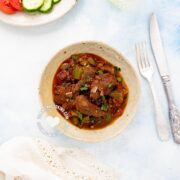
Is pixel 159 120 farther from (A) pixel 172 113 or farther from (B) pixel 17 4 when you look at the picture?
(B) pixel 17 4

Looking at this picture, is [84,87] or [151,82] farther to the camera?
[151,82]

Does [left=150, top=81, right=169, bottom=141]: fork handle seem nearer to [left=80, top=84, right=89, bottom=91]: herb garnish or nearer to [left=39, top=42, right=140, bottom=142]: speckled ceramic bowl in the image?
[left=39, top=42, right=140, bottom=142]: speckled ceramic bowl

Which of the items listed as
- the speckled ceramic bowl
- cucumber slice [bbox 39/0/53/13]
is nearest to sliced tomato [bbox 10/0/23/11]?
cucumber slice [bbox 39/0/53/13]

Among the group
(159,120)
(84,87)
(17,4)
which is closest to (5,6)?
(17,4)

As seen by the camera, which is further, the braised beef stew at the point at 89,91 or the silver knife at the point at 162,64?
the silver knife at the point at 162,64

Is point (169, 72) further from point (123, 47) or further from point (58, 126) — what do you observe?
point (58, 126)

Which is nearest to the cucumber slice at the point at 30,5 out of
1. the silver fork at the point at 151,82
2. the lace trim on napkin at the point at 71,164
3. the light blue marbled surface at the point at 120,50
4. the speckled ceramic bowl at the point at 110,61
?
the light blue marbled surface at the point at 120,50

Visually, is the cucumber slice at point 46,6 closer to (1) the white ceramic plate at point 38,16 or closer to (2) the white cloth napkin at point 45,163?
(1) the white ceramic plate at point 38,16
